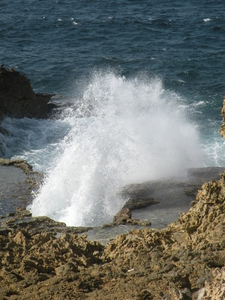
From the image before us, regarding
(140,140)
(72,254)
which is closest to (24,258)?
(72,254)

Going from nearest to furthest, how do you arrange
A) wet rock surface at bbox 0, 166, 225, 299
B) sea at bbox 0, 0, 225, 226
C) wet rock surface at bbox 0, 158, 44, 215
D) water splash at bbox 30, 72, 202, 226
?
wet rock surface at bbox 0, 166, 225, 299
wet rock surface at bbox 0, 158, 44, 215
water splash at bbox 30, 72, 202, 226
sea at bbox 0, 0, 225, 226

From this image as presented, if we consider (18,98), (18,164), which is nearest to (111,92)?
(18,98)

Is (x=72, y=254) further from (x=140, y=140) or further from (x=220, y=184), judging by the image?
(x=140, y=140)

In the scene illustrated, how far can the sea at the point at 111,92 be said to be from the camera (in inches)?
560

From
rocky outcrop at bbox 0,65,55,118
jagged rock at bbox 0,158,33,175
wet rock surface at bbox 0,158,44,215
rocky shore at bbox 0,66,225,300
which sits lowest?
wet rock surface at bbox 0,158,44,215

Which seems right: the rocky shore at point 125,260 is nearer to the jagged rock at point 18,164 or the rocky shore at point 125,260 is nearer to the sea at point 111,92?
the sea at point 111,92

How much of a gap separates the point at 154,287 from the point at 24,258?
7.81 feet

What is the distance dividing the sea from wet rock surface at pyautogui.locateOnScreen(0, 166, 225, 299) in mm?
3798

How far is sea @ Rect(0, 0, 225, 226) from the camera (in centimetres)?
1422

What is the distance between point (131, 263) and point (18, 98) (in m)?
15.2

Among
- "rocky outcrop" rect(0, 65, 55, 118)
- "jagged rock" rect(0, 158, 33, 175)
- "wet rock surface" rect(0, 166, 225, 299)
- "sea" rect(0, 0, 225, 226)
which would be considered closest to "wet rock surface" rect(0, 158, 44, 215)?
"jagged rock" rect(0, 158, 33, 175)

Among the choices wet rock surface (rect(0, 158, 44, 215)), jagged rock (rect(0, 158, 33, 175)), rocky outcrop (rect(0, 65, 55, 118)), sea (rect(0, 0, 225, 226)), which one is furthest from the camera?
rocky outcrop (rect(0, 65, 55, 118))

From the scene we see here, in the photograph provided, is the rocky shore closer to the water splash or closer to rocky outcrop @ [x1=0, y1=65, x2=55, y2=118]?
the water splash

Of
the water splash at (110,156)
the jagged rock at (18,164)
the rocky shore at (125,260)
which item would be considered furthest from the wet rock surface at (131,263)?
the jagged rock at (18,164)
